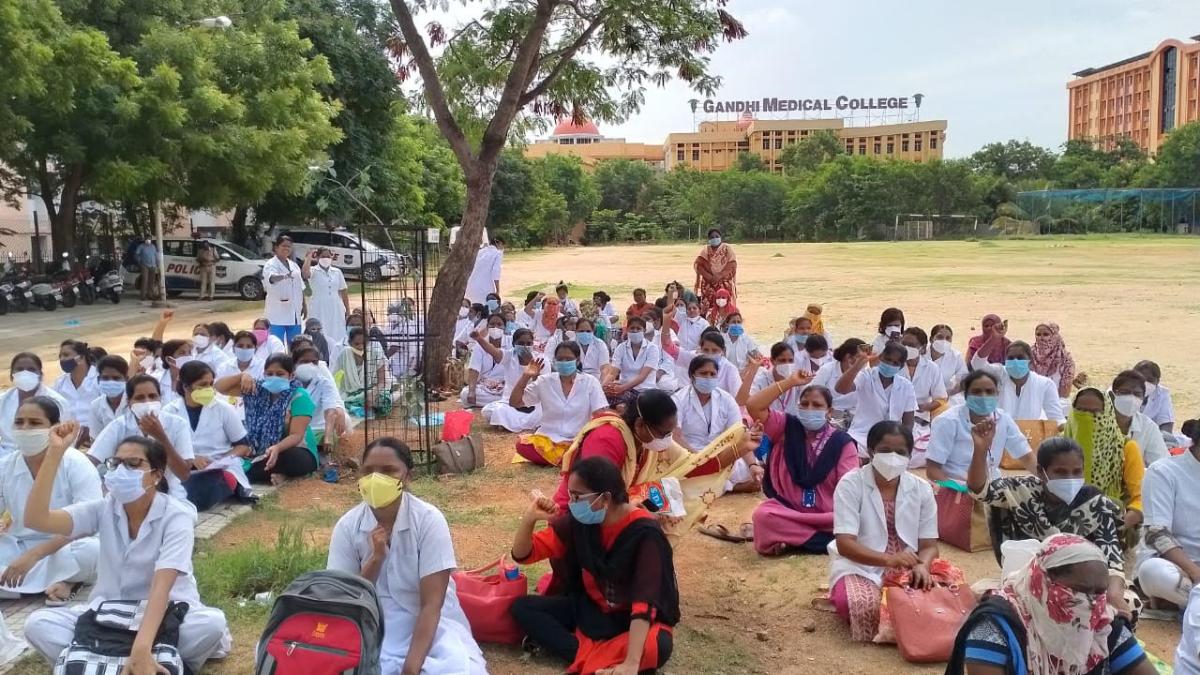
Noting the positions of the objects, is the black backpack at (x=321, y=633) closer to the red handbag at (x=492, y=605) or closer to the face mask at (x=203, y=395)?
the red handbag at (x=492, y=605)

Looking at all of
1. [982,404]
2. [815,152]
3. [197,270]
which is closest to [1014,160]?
[815,152]

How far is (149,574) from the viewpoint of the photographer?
12.4 ft

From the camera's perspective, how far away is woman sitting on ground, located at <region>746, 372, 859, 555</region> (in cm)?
567

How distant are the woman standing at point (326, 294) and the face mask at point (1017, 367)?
7.63 m

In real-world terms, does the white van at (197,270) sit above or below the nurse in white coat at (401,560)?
above

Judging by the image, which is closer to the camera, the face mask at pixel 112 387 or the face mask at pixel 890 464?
the face mask at pixel 890 464

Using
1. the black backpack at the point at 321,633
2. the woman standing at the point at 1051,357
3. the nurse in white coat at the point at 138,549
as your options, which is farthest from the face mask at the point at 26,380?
the woman standing at the point at 1051,357

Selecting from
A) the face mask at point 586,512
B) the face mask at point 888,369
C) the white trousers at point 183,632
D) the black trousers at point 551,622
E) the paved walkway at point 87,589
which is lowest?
the paved walkway at point 87,589

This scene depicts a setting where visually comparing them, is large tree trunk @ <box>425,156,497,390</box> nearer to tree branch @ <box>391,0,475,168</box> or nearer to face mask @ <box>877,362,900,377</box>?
tree branch @ <box>391,0,475,168</box>

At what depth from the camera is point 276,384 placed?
6.93m

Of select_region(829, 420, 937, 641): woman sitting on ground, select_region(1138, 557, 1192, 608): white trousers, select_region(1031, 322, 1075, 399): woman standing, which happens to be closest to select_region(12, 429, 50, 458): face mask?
select_region(829, 420, 937, 641): woman sitting on ground

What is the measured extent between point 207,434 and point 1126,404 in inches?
220

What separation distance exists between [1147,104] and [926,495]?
8164 cm

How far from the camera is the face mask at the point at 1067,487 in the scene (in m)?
Answer: 3.96
